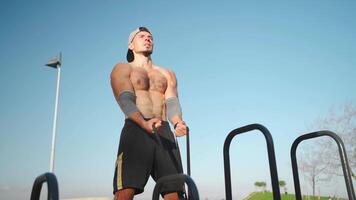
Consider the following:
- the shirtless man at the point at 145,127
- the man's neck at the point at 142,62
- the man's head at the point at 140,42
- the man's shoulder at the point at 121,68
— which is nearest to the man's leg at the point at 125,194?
the shirtless man at the point at 145,127

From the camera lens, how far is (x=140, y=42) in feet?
10.8

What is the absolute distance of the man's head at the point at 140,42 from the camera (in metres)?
3.28

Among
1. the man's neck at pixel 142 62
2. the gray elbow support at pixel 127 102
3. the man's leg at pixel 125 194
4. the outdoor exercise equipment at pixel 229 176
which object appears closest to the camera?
the outdoor exercise equipment at pixel 229 176

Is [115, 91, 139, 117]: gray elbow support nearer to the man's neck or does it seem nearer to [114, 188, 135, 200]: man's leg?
the man's neck

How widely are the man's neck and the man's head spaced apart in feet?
0.15

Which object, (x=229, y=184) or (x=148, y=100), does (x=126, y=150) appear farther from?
(x=229, y=184)

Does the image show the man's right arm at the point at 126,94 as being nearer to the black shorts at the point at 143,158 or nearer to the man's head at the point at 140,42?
the black shorts at the point at 143,158

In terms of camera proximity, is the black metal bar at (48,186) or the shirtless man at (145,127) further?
the shirtless man at (145,127)

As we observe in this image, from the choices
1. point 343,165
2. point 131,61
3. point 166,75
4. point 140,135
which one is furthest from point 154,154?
point 343,165

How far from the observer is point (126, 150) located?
2.64 meters

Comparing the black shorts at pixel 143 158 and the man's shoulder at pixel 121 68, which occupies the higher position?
the man's shoulder at pixel 121 68

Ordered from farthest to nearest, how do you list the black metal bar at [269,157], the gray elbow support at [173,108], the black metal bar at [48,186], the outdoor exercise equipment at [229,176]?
1. the gray elbow support at [173,108]
2. the black metal bar at [269,157]
3. the outdoor exercise equipment at [229,176]
4. the black metal bar at [48,186]

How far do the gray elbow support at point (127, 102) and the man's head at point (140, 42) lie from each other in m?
0.63

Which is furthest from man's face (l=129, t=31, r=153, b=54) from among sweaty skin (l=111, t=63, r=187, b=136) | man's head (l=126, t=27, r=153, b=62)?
sweaty skin (l=111, t=63, r=187, b=136)
